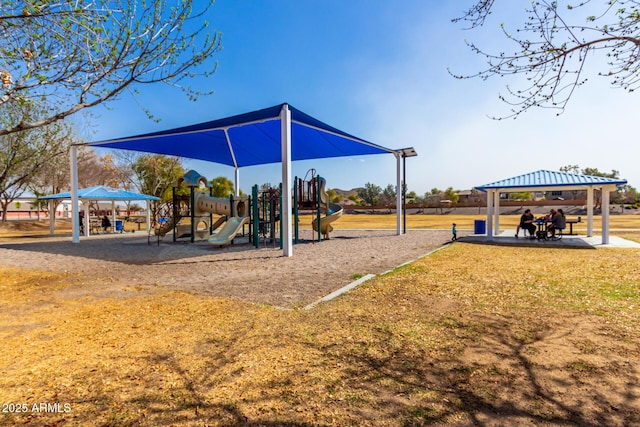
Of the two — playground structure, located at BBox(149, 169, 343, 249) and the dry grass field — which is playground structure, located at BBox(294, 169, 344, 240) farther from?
the dry grass field

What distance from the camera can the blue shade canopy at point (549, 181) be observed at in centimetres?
1345

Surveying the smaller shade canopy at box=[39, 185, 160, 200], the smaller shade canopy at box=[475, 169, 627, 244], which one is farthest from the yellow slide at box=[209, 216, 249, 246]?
the smaller shade canopy at box=[475, 169, 627, 244]

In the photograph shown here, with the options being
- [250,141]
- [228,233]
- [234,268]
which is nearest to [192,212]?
[228,233]

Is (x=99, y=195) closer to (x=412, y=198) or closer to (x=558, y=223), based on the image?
(x=558, y=223)

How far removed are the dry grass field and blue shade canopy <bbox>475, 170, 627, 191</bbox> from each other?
9.34m

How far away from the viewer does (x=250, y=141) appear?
656 inches

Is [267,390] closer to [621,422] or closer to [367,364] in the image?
[367,364]

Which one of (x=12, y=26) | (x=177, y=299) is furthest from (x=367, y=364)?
(x=12, y=26)

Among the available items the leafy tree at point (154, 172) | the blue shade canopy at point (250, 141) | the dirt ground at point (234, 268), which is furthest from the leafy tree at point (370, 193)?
the dirt ground at point (234, 268)

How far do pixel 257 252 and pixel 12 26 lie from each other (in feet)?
25.6

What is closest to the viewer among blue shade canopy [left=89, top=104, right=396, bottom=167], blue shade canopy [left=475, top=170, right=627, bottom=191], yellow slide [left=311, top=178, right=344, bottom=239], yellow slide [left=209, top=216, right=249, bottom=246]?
blue shade canopy [left=89, top=104, right=396, bottom=167]

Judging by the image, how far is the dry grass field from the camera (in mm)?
2330

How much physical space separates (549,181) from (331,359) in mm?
14442

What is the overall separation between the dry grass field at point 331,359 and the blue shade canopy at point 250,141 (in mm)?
7408
